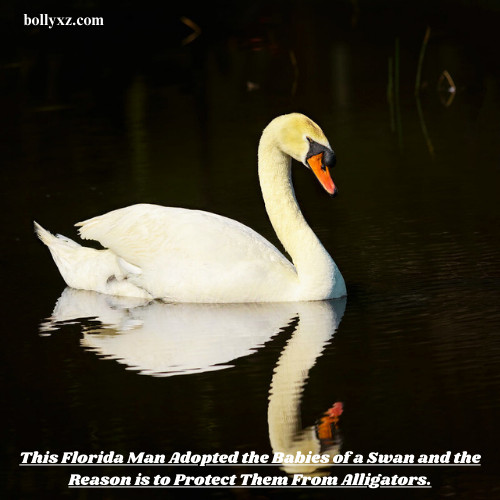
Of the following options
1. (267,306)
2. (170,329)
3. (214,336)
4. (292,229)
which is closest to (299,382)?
(214,336)

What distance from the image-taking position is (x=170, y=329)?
10.0 m

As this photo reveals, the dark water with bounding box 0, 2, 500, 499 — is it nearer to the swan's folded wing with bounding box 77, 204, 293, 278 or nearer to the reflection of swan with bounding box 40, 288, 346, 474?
the reflection of swan with bounding box 40, 288, 346, 474

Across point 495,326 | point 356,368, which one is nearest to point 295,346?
point 356,368

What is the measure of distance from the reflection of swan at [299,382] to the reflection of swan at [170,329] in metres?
0.23

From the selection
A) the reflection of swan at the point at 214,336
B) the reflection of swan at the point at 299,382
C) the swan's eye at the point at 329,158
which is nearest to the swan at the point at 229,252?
the swan's eye at the point at 329,158

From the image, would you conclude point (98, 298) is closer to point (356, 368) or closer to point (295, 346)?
point (295, 346)

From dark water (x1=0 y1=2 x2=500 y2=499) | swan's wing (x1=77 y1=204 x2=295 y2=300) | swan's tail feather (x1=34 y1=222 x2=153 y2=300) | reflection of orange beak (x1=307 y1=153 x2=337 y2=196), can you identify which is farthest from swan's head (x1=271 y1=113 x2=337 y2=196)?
swan's tail feather (x1=34 y1=222 x2=153 y2=300)

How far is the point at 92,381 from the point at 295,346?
1.50 meters

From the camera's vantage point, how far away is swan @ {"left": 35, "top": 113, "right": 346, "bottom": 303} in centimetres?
1058

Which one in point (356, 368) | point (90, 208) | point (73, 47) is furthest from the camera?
point (73, 47)

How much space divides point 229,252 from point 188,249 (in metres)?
0.37

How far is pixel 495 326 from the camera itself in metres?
9.40

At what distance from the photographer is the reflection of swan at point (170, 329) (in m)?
9.12

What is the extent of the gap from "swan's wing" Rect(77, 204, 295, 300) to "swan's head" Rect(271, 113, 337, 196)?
2.58 feet
